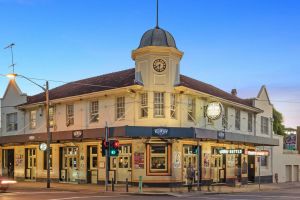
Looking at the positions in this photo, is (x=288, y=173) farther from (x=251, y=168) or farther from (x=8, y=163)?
(x=8, y=163)

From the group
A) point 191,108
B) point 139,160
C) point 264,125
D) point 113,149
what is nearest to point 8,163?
point 139,160

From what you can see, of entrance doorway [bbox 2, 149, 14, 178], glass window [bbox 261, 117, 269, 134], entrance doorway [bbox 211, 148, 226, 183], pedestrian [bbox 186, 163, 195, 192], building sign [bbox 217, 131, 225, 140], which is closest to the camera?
pedestrian [bbox 186, 163, 195, 192]

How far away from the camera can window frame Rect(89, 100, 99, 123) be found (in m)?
35.7

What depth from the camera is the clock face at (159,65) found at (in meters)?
32.9

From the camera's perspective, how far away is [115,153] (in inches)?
1146

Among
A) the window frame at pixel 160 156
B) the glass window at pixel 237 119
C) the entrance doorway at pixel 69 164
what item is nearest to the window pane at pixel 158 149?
the window frame at pixel 160 156

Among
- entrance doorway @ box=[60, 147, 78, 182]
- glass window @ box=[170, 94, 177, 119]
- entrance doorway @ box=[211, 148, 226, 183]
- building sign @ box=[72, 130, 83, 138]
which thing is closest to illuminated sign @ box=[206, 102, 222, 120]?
glass window @ box=[170, 94, 177, 119]

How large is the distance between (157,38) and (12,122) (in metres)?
18.5

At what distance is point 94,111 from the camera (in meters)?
36.0

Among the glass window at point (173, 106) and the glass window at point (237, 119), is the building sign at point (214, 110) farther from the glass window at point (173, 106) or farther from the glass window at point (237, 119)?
the glass window at point (237, 119)

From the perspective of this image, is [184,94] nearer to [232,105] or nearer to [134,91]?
[134,91]

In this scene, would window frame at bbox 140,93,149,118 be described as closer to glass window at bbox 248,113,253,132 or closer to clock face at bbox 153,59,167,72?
clock face at bbox 153,59,167,72

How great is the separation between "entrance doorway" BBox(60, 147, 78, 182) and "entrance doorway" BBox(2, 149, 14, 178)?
8.03 metres

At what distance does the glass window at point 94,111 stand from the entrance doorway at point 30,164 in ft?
29.2
